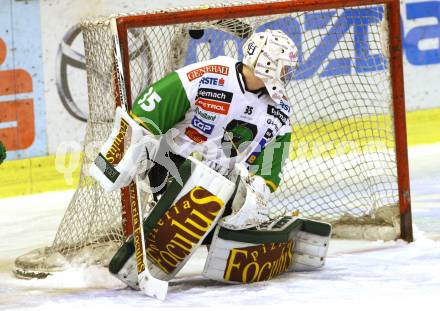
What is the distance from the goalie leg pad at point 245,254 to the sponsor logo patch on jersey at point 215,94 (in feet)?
1.38

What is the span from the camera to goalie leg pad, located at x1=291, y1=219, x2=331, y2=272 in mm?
Result: 4074

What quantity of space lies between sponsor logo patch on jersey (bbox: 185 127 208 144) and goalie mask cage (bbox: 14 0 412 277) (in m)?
0.29

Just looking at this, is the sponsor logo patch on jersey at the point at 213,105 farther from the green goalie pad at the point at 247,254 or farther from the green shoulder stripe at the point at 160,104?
the green goalie pad at the point at 247,254

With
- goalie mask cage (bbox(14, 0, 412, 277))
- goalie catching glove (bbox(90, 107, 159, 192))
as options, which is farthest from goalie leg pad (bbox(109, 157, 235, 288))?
goalie mask cage (bbox(14, 0, 412, 277))

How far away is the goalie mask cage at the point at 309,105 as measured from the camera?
14.0 feet

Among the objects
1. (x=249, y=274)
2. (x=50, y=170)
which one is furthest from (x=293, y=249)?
(x=50, y=170)

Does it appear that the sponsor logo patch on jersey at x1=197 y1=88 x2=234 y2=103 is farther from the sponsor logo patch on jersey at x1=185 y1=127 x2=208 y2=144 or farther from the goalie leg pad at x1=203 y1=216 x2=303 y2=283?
the goalie leg pad at x1=203 y1=216 x2=303 y2=283

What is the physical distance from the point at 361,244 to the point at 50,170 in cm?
206

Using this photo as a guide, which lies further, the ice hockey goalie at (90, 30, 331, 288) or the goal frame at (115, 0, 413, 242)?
the goal frame at (115, 0, 413, 242)

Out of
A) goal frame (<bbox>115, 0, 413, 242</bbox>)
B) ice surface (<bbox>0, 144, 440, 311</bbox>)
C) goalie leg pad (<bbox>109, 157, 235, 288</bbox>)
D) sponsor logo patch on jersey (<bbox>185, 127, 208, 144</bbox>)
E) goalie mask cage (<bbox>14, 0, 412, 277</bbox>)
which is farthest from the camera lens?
goalie mask cage (<bbox>14, 0, 412, 277</bbox>)

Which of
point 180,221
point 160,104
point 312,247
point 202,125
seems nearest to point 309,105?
point 312,247

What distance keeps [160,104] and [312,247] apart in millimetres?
743

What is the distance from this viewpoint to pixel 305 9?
439 centimetres

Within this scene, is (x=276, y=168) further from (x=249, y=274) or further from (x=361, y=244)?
(x=361, y=244)
